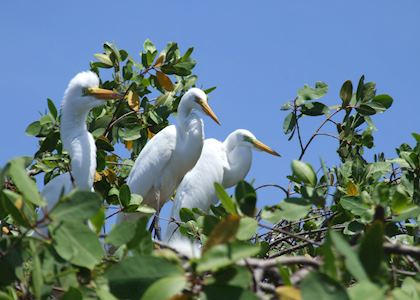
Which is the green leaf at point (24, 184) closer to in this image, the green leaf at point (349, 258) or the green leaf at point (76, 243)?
the green leaf at point (76, 243)

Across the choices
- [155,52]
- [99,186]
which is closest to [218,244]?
[99,186]

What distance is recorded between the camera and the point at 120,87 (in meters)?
Answer: 4.79

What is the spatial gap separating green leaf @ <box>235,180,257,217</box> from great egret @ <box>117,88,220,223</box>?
402 centimetres

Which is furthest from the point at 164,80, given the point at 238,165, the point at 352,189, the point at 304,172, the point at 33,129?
the point at 304,172

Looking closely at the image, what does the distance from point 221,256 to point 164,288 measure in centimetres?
10

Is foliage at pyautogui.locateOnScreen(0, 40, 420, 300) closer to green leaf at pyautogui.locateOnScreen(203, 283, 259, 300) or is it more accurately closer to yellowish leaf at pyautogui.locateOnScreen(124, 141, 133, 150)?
green leaf at pyautogui.locateOnScreen(203, 283, 259, 300)

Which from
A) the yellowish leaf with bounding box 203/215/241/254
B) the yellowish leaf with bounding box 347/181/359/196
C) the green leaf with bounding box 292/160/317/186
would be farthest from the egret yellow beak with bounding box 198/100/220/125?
the yellowish leaf with bounding box 203/215/241/254

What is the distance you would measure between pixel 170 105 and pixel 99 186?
3.75 feet

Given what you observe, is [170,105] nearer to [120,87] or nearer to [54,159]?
[120,87]

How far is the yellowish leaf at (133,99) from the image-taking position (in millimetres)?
4594

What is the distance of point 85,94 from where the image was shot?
420 cm

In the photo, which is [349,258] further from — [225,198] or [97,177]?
[97,177]

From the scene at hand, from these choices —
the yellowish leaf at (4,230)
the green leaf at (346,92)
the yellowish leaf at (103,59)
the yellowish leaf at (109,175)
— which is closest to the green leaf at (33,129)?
the yellowish leaf at (109,175)

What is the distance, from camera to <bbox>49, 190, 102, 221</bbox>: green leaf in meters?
1.30
